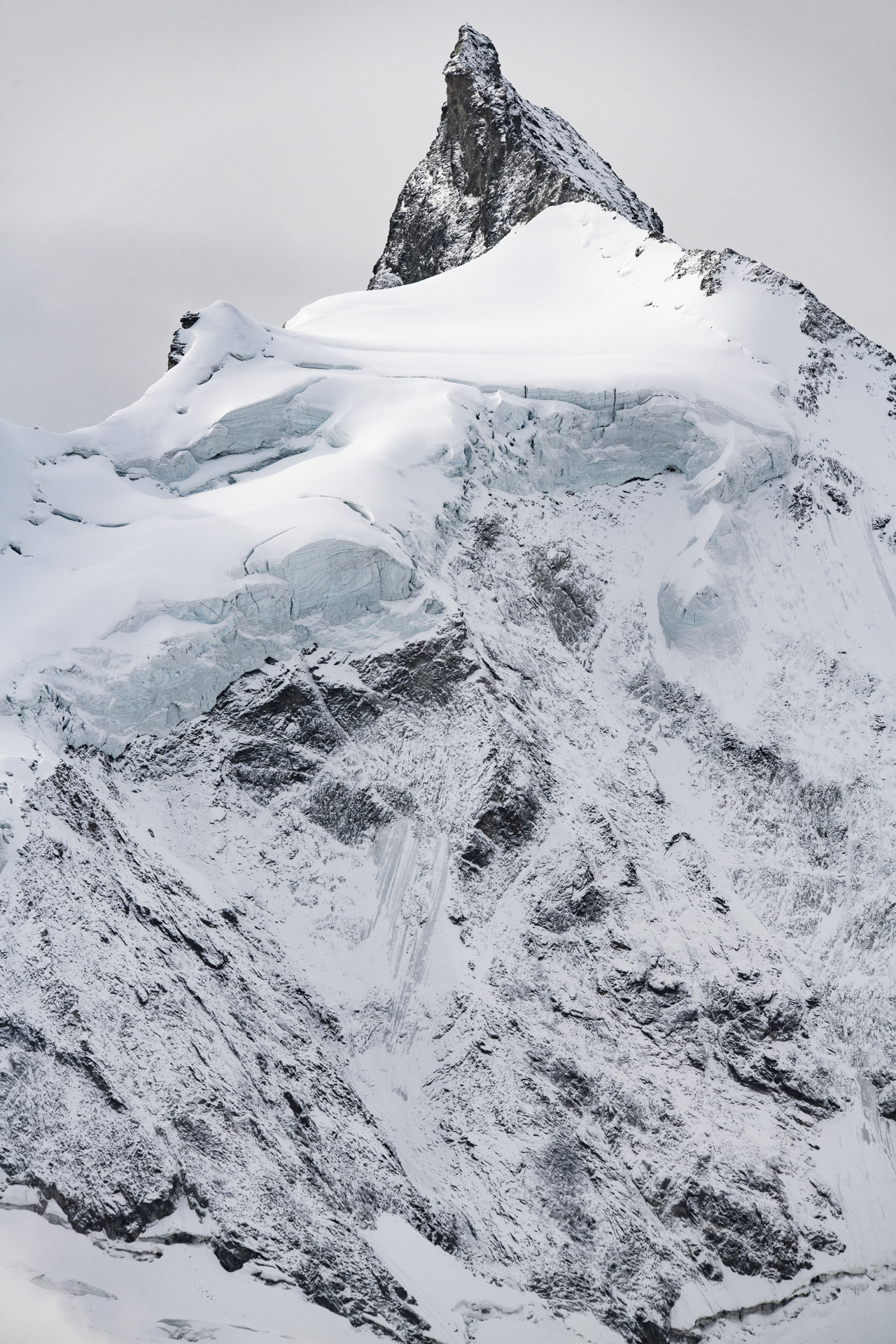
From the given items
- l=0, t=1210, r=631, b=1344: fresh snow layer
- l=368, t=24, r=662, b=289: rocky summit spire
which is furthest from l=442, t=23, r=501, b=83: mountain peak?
l=0, t=1210, r=631, b=1344: fresh snow layer

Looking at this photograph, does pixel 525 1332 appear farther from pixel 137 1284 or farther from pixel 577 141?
pixel 577 141

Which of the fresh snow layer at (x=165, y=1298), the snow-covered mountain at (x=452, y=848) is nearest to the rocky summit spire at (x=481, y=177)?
the snow-covered mountain at (x=452, y=848)

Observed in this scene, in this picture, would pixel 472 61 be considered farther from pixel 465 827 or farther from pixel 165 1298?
pixel 165 1298

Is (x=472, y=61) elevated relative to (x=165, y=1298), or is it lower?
elevated

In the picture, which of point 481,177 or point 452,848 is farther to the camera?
point 481,177

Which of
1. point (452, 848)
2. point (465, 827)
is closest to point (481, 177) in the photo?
point (465, 827)
